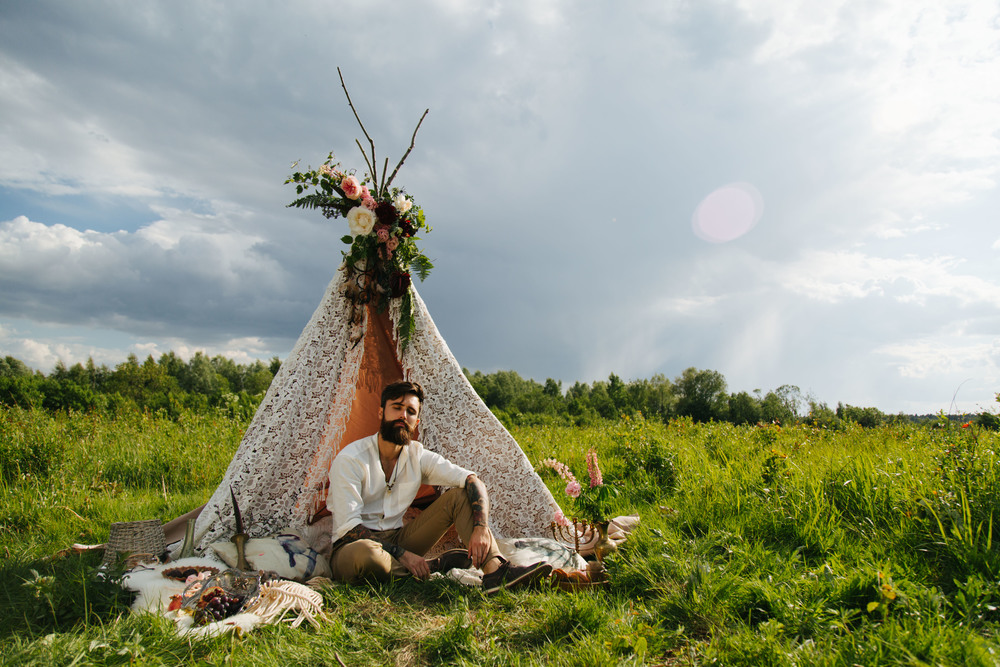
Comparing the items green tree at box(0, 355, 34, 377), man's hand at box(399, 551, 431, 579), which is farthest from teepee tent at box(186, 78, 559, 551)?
green tree at box(0, 355, 34, 377)

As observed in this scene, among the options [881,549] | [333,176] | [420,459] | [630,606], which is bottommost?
[630,606]

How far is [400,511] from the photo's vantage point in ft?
14.1

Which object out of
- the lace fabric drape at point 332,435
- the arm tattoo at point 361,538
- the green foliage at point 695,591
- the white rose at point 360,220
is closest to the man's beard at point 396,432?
the arm tattoo at point 361,538

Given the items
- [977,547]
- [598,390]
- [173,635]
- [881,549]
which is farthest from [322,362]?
[598,390]

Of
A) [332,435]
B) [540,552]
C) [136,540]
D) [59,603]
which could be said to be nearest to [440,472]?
[540,552]

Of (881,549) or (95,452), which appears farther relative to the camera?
(95,452)

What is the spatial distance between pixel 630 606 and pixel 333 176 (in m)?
4.19

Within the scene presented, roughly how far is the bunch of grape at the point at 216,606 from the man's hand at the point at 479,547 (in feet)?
4.93

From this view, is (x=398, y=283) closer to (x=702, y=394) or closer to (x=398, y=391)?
(x=398, y=391)

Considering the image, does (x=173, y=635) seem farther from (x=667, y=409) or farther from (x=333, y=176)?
(x=667, y=409)

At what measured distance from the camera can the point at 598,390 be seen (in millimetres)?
47156

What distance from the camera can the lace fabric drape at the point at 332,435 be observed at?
4547 millimetres

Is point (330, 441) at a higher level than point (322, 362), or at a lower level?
lower

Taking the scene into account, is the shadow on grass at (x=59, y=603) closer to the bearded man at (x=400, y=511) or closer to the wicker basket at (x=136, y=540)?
the wicker basket at (x=136, y=540)
